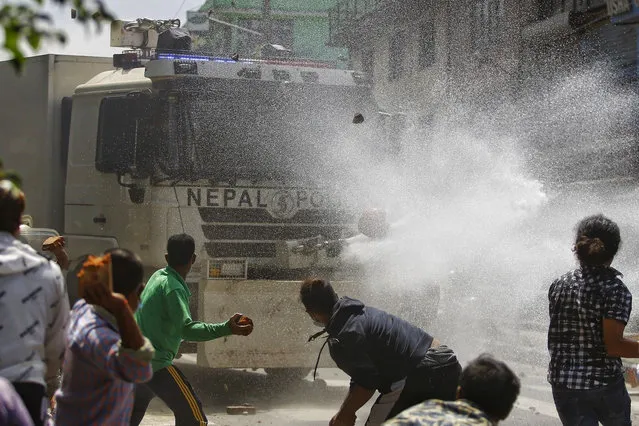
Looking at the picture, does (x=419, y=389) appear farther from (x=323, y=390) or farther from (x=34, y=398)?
(x=323, y=390)

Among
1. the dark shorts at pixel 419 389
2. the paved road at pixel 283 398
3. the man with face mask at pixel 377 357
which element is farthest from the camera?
the paved road at pixel 283 398

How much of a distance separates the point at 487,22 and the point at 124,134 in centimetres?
1666

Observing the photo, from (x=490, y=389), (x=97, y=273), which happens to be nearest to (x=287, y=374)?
(x=97, y=273)

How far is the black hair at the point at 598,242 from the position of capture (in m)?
4.93

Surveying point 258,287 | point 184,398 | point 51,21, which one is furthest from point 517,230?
point 51,21

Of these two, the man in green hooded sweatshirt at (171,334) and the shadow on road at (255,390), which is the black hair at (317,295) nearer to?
the man in green hooded sweatshirt at (171,334)

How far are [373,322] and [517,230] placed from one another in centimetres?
739

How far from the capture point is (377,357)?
5.09 m

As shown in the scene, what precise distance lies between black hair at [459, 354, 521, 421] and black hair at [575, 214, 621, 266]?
5.49 ft

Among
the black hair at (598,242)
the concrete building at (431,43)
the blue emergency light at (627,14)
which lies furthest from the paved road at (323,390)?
the concrete building at (431,43)

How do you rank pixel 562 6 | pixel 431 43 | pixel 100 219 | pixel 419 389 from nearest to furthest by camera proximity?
1. pixel 419 389
2. pixel 100 219
3. pixel 562 6
4. pixel 431 43

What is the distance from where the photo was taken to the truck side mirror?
928 centimetres

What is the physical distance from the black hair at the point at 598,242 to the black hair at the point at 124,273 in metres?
2.16

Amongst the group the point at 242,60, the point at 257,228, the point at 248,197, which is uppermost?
the point at 242,60
